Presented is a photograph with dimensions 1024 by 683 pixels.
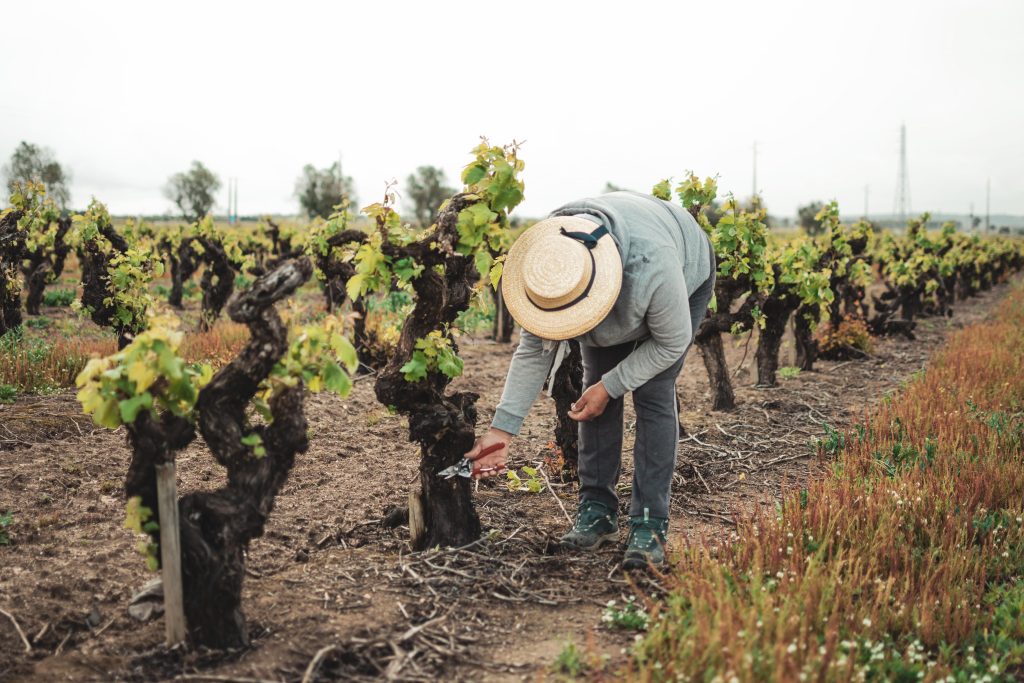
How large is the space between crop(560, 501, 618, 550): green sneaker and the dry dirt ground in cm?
8

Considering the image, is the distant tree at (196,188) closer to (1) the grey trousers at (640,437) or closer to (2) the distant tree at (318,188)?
(2) the distant tree at (318,188)

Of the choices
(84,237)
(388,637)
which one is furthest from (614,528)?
(84,237)

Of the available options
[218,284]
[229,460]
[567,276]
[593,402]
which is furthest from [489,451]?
[218,284]

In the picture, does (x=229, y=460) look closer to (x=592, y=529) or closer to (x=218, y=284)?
(x=592, y=529)

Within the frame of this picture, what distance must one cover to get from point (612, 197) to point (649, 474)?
4.28ft

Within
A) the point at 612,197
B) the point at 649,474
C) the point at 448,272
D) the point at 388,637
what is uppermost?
the point at 612,197

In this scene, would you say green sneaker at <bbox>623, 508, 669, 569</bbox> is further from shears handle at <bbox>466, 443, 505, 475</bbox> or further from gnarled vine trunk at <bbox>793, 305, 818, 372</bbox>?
gnarled vine trunk at <bbox>793, 305, 818, 372</bbox>

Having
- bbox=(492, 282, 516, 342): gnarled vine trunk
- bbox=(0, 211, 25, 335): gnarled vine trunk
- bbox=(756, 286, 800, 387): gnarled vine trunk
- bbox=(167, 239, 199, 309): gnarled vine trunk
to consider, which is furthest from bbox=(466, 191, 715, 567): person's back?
bbox=(167, 239, 199, 309): gnarled vine trunk

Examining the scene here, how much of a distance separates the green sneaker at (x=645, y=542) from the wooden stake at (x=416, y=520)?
984 mm

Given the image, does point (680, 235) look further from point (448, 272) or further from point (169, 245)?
point (169, 245)

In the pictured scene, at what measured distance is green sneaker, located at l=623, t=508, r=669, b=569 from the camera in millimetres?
3566

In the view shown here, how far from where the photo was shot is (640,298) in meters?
3.23

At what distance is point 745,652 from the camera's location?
2.42 metres

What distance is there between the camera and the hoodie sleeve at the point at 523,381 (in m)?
3.57
